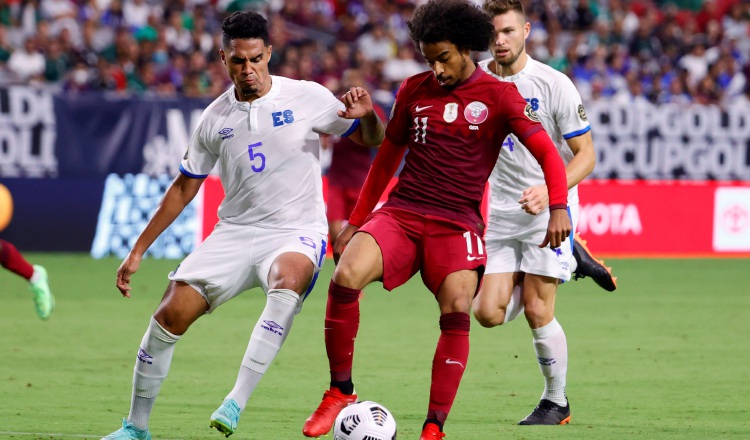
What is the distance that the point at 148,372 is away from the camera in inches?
241

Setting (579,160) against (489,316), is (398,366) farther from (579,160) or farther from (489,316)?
(579,160)

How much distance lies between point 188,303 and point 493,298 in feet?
6.61

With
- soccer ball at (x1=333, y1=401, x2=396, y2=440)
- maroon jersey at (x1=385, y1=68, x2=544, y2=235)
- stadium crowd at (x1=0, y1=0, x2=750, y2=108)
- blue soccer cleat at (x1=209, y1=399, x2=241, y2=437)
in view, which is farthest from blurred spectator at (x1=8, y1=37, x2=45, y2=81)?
soccer ball at (x1=333, y1=401, x2=396, y2=440)

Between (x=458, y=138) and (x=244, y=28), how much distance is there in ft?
4.03

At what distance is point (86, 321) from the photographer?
11211 millimetres

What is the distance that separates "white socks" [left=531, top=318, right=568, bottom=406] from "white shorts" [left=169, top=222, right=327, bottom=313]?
1.62m

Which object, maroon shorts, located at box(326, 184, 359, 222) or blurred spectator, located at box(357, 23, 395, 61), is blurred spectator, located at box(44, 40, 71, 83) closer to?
blurred spectator, located at box(357, 23, 395, 61)

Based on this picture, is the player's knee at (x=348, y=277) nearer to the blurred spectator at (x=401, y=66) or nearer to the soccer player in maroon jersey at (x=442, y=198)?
the soccer player in maroon jersey at (x=442, y=198)

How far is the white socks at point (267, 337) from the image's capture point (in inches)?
236

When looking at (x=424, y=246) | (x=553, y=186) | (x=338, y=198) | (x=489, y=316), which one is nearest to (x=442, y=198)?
(x=424, y=246)

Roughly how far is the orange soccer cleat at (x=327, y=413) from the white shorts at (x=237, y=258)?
0.57 metres

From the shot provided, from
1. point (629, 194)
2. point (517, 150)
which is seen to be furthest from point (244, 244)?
point (629, 194)

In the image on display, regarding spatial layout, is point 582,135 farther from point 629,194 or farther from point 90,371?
point 629,194

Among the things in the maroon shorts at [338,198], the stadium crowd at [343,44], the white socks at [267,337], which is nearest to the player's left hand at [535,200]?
the white socks at [267,337]
